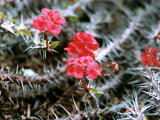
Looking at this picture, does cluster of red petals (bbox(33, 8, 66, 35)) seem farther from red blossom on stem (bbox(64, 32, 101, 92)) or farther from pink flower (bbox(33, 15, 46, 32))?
red blossom on stem (bbox(64, 32, 101, 92))

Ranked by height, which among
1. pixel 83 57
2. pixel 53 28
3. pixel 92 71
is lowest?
pixel 92 71

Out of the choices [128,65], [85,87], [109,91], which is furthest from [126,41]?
[85,87]

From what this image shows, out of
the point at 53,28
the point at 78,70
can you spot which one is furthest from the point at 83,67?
the point at 53,28

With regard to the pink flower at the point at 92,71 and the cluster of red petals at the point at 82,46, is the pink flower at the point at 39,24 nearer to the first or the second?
the cluster of red petals at the point at 82,46

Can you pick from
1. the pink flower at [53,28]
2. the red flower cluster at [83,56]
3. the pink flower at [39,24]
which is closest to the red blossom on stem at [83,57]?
the red flower cluster at [83,56]

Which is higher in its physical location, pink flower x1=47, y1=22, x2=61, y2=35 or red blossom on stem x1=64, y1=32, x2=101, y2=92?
pink flower x1=47, y1=22, x2=61, y2=35

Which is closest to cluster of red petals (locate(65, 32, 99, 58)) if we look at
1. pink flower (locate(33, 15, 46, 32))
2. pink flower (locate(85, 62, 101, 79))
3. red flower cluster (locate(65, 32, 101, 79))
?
red flower cluster (locate(65, 32, 101, 79))

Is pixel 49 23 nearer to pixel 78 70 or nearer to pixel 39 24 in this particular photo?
pixel 39 24

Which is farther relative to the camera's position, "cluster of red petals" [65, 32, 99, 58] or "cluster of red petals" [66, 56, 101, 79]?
"cluster of red petals" [65, 32, 99, 58]

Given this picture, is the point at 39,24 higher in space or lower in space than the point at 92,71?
higher
